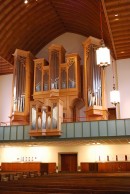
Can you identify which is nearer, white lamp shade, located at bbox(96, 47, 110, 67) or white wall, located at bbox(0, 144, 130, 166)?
white lamp shade, located at bbox(96, 47, 110, 67)

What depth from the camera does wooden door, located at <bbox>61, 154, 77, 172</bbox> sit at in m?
14.5

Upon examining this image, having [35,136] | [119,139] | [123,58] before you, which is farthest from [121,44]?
[35,136]

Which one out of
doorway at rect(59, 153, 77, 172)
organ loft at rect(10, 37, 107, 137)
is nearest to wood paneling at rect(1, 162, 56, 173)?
doorway at rect(59, 153, 77, 172)

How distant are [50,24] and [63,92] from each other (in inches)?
171

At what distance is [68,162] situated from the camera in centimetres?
1456

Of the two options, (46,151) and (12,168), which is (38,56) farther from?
(12,168)

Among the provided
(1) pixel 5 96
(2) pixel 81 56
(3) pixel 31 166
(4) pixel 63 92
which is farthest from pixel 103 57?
(1) pixel 5 96

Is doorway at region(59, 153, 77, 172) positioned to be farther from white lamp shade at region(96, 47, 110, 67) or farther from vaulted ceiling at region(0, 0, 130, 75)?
white lamp shade at region(96, 47, 110, 67)

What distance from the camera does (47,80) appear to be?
1511cm

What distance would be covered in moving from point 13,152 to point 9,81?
453 centimetres

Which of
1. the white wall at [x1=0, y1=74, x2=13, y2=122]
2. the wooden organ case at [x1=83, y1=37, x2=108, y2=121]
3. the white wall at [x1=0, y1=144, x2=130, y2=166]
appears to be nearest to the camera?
the wooden organ case at [x1=83, y1=37, x2=108, y2=121]

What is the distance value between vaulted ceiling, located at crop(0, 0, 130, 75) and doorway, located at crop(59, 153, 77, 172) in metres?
5.81

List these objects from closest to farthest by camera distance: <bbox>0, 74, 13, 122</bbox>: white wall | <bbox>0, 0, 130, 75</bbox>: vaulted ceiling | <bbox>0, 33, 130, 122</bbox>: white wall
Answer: <bbox>0, 0, 130, 75</bbox>: vaulted ceiling → <bbox>0, 33, 130, 122</bbox>: white wall → <bbox>0, 74, 13, 122</bbox>: white wall

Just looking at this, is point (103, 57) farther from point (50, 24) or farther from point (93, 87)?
point (50, 24)
